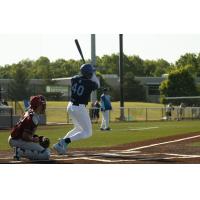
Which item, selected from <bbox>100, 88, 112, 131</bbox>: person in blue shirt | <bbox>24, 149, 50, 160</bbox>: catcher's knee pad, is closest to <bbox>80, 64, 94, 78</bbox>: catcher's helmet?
<bbox>24, 149, 50, 160</bbox>: catcher's knee pad

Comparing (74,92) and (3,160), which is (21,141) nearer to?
(3,160)

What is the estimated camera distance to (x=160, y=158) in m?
11.7

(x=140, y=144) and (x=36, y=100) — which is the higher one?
(x=36, y=100)

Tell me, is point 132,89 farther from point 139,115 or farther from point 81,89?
point 81,89

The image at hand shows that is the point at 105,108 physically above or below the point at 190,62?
below

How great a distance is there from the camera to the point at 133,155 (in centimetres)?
1248

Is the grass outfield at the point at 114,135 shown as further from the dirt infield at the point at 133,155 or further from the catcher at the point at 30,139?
the catcher at the point at 30,139

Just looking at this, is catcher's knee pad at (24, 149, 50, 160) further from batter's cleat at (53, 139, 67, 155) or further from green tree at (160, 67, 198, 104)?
green tree at (160, 67, 198, 104)

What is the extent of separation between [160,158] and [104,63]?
122605 millimetres

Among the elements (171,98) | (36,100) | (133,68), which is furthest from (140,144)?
(133,68)

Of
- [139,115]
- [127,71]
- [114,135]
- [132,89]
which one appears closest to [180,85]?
[132,89]

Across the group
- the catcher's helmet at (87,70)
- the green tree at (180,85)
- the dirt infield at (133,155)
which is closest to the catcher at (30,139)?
the dirt infield at (133,155)

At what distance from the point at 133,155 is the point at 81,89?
1.92 metres

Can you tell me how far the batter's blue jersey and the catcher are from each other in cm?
89
